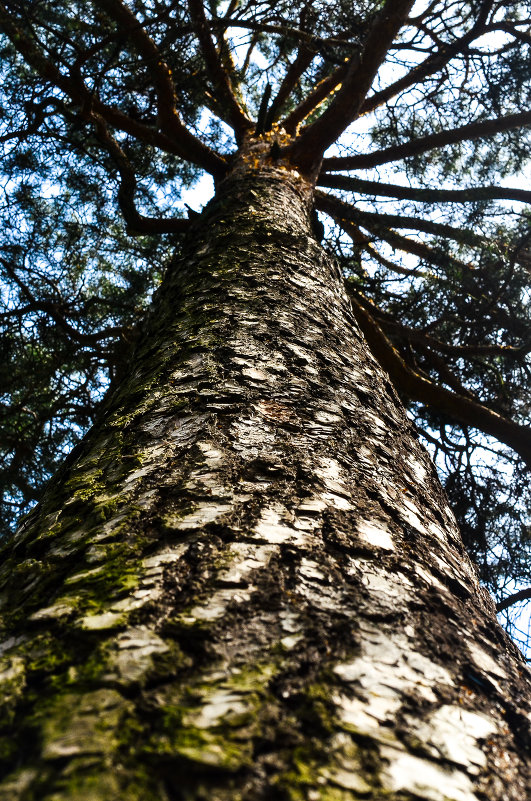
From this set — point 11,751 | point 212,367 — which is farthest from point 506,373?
point 11,751

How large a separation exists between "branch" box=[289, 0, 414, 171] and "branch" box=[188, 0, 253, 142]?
879 mm

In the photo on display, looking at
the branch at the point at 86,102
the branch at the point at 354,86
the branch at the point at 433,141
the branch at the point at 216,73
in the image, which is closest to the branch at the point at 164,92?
the branch at the point at 86,102

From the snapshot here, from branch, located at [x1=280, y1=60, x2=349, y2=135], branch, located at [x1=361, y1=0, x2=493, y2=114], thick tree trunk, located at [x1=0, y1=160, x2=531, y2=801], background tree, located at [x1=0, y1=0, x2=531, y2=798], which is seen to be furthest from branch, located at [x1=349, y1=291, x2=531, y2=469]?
thick tree trunk, located at [x1=0, y1=160, x2=531, y2=801]

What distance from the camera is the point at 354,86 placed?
349 cm

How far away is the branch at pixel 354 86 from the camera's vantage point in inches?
129

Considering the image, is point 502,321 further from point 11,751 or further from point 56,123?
point 11,751

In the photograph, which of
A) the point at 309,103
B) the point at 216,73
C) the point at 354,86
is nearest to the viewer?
the point at 354,86

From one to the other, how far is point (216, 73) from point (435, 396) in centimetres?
279

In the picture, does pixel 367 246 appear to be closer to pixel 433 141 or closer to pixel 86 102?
pixel 433 141

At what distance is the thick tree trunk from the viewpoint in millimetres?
461

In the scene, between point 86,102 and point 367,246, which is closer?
point 86,102

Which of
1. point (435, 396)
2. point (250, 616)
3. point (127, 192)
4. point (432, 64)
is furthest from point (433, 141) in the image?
point (250, 616)

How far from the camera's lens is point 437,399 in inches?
148

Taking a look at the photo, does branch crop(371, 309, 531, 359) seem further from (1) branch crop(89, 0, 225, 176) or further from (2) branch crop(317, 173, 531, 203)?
(1) branch crop(89, 0, 225, 176)
